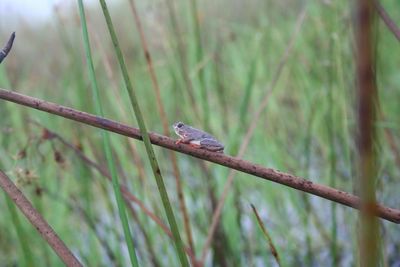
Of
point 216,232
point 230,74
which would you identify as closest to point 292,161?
point 216,232

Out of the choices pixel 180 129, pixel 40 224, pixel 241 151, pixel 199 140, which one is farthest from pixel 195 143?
pixel 241 151

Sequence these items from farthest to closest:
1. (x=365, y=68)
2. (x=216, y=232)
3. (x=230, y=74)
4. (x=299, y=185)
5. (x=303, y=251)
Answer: (x=230, y=74) < (x=303, y=251) < (x=216, y=232) < (x=299, y=185) < (x=365, y=68)

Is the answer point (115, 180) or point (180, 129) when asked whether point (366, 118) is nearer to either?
point (115, 180)

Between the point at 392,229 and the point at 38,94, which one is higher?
the point at 38,94

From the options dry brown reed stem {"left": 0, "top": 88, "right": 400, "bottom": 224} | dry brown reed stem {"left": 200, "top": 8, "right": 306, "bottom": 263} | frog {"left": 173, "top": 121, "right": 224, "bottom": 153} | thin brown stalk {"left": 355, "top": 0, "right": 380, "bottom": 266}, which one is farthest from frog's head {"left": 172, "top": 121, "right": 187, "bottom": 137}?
thin brown stalk {"left": 355, "top": 0, "right": 380, "bottom": 266}

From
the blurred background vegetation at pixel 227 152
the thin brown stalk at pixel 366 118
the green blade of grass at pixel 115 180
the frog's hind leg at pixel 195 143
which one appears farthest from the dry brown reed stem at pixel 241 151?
the thin brown stalk at pixel 366 118

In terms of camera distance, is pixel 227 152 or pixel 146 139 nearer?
pixel 146 139

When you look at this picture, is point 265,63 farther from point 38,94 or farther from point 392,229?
point 38,94
